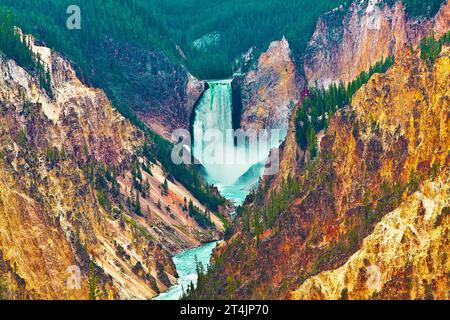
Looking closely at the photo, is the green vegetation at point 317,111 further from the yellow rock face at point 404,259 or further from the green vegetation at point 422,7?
the yellow rock face at point 404,259

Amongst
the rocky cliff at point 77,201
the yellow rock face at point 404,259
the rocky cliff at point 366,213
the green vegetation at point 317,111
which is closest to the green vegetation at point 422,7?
the green vegetation at point 317,111

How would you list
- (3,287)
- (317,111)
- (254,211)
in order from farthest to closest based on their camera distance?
(317,111)
(254,211)
(3,287)

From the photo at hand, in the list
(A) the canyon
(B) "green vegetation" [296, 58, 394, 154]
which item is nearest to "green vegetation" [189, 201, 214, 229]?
(A) the canyon

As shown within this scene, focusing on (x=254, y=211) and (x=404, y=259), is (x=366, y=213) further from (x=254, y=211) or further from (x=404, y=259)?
(x=254, y=211)

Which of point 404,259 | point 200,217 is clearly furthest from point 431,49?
point 200,217

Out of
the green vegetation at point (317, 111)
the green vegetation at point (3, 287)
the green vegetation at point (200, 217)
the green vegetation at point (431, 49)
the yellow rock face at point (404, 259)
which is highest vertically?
the green vegetation at point (431, 49)

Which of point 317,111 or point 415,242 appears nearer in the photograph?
point 415,242
